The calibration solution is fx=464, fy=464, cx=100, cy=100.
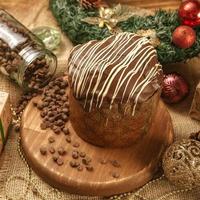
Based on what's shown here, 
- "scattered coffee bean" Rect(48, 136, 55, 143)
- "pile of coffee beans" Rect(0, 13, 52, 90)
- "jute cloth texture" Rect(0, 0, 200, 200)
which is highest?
"pile of coffee beans" Rect(0, 13, 52, 90)

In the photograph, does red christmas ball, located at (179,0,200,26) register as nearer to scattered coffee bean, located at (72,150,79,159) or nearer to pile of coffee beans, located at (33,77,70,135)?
pile of coffee beans, located at (33,77,70,135)

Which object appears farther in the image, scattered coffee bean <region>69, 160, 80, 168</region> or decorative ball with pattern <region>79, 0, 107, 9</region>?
decorative ball with pattern <region>79, 0, 107, 9</region>

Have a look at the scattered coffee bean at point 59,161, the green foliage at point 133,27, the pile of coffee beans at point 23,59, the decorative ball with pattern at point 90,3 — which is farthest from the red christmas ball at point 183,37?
the scattered coffee bean at point 59,161

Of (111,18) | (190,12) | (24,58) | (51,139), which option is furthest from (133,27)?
(51,139)

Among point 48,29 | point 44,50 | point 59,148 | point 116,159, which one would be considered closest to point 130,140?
point 116,159

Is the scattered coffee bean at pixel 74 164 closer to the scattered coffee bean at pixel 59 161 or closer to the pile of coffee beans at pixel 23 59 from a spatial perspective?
the scattered coffee bean at pixel 59 161

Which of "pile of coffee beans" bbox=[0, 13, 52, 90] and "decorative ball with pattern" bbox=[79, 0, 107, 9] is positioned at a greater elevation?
"decorative ball with pattern" bbox=[79, 0, 107, 9]

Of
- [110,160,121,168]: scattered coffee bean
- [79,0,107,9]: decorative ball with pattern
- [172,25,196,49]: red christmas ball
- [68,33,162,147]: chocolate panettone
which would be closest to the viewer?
[68,33,162,147]: chocolate panettone

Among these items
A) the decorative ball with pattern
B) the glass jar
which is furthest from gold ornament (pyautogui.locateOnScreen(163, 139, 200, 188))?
the decorative ball with pattern

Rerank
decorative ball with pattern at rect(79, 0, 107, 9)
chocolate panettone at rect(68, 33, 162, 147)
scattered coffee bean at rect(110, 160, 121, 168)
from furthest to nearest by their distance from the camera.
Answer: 1. decorative ball with pattern at rect(79, 0, 107, 9)
2. scattered coffee bean at rect(110, 160, 121, 168)
3. chocolate panettone at rect(68, 33, 162, 147)
